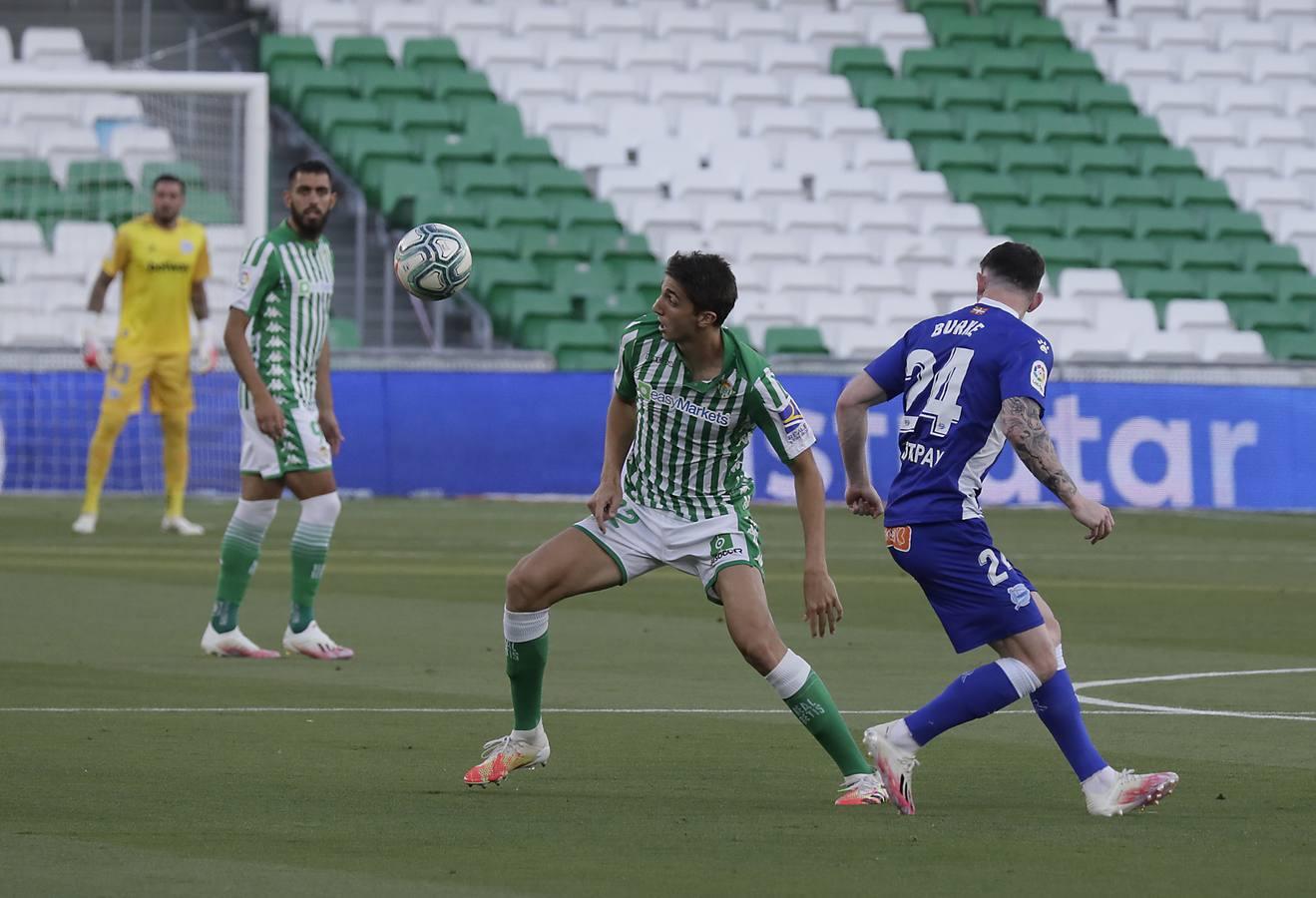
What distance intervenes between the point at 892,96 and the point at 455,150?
19.9 feet

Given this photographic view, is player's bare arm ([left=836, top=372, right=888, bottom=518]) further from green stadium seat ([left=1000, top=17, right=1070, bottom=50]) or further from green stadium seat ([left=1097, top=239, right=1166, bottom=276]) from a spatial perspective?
green stadium seat ([left=1000, top=17, right=1070, bottom=50])

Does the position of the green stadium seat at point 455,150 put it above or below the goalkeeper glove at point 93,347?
above

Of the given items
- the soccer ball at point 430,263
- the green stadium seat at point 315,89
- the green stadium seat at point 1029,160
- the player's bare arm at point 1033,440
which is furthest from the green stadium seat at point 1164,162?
the player's bare arm at point 1033,440

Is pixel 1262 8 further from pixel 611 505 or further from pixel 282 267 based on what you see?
pixel 611 505

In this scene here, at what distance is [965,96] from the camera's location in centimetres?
2889

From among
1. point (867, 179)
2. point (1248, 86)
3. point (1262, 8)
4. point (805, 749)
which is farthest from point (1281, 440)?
point (805, 749)

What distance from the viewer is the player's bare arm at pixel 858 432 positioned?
6.97 meters

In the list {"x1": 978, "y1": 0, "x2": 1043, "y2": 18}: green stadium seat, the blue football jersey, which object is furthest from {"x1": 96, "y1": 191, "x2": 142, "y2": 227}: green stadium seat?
the blue football jersey

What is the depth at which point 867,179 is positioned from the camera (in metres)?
27.1

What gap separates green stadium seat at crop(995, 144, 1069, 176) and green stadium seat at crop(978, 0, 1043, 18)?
10.4ft

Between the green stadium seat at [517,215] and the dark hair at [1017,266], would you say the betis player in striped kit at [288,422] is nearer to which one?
the dark hair at [1017,266]

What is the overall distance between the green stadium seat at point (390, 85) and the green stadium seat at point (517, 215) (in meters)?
2.22

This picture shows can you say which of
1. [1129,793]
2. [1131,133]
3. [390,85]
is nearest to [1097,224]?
[1131,133]

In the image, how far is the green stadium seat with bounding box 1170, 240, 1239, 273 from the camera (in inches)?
1055
